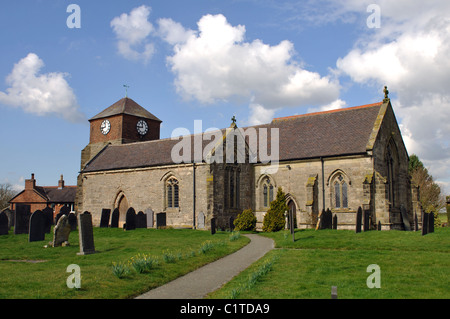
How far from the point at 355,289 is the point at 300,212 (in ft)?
63.2

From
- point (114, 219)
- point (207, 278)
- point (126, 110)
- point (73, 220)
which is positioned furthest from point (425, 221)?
point (126, 110)

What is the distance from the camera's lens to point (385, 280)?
11.3 m

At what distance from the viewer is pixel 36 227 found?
68.2 feet

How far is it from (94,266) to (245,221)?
16.3 metres

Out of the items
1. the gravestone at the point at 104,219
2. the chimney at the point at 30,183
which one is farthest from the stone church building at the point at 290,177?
the chimney at the point at 30,183

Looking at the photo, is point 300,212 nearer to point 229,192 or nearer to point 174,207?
point 229,192

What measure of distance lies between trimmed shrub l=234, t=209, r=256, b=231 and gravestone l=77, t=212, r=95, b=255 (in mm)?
13690

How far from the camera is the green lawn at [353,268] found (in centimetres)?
1002

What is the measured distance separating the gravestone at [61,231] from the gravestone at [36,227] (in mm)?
2184

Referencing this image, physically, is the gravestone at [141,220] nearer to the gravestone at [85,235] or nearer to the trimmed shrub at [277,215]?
the trimmed shrub at [277,215]

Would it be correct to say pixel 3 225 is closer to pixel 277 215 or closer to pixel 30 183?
pixel 277 215

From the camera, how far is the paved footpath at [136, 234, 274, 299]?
10.6m

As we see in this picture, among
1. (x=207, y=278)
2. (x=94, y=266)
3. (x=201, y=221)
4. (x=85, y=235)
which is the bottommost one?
(x=207, y=278)

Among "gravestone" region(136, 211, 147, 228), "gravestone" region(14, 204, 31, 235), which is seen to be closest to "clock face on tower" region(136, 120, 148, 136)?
"gravestone" region(136, 211, 147, 228)
